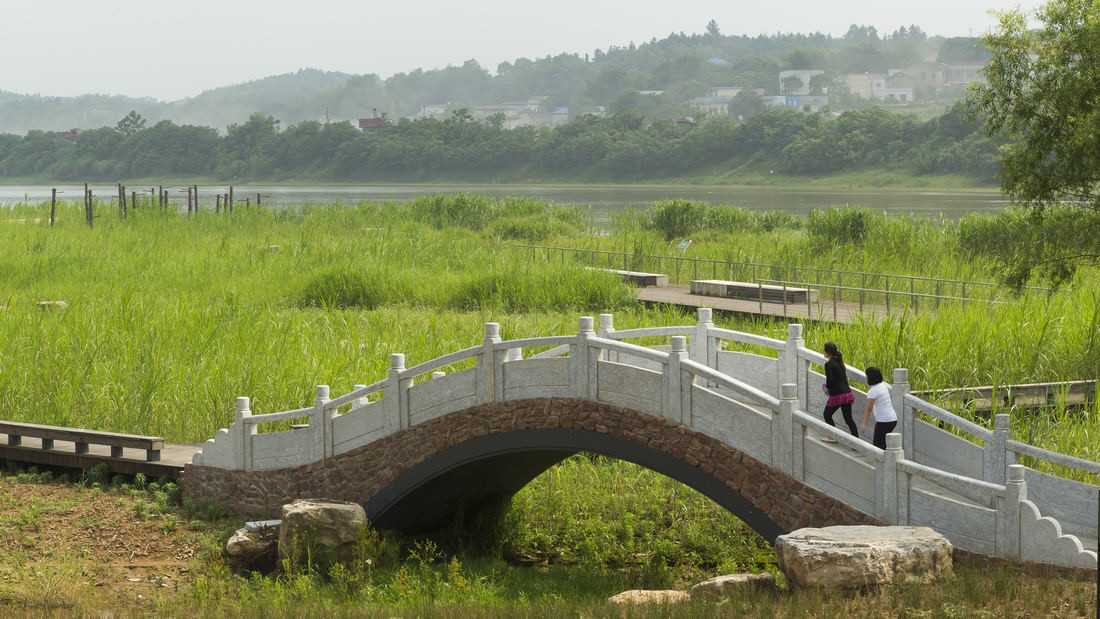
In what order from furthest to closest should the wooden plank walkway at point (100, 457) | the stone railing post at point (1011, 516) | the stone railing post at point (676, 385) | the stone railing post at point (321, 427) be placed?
the wooden plank walkway at point (100, 457) < the stone railing post at point (321, 427) < the stone railing post at point (676, 385) < the stone railing post at point (1011, 516)

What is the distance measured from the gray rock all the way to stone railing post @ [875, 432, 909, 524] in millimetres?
1384

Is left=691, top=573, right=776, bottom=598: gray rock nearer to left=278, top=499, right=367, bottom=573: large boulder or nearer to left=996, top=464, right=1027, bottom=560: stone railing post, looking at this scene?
left=996, top=464, right=1027, bottom=560: stone railing post

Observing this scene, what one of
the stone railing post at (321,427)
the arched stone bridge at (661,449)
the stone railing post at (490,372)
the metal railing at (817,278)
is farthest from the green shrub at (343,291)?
the stone railing post at (490,372)

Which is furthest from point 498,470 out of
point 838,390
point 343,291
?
point 343,291

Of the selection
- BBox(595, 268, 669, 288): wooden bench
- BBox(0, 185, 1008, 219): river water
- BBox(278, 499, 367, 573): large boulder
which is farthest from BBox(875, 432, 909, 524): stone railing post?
BBox(0, 185, 1008, 219): river water

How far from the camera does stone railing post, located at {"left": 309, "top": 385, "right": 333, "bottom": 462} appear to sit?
20.4m

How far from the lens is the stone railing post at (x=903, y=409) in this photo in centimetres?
1644

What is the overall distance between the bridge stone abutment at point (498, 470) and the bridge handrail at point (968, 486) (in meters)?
1.05

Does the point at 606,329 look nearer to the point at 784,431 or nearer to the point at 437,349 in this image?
the point at 784,431

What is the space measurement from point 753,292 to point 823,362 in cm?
1958

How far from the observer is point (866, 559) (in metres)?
13.5

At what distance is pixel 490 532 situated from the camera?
68.5 ft

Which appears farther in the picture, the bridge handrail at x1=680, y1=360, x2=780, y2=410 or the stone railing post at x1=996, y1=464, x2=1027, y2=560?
the bridge handrail at x1=680, y1=360, x2=780, y2=410

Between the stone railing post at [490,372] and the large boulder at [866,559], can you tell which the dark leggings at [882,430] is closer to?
the large boulder at [866,559]
